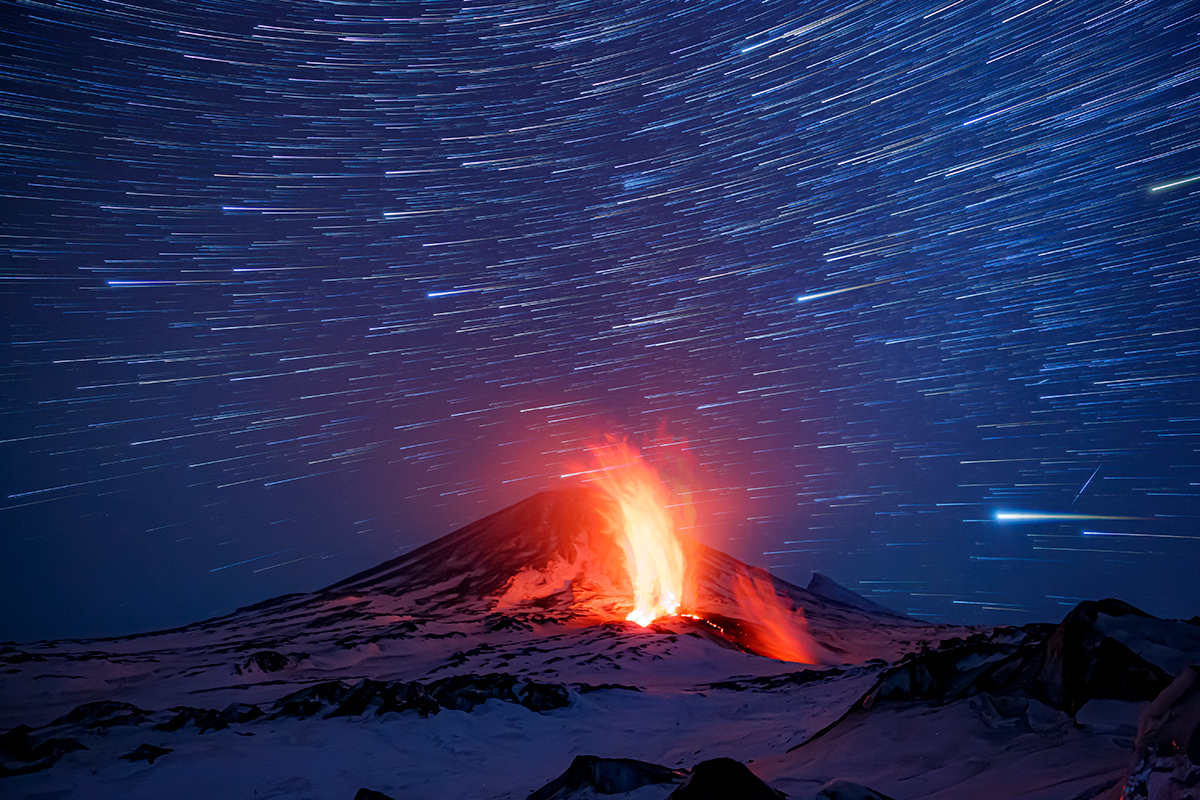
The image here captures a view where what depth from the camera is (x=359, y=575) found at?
97688 mm

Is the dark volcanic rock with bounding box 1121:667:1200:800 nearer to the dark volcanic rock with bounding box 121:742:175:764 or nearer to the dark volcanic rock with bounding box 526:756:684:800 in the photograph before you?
the dark volcanic rock with bounding box 526:756:684:800

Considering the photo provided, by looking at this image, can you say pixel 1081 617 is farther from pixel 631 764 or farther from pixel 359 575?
pixel 359 575

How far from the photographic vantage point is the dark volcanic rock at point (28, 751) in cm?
1482

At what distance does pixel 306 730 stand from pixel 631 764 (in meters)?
13.5

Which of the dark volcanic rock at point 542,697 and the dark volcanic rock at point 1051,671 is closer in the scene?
the dark volcanic rock at point 1051,671

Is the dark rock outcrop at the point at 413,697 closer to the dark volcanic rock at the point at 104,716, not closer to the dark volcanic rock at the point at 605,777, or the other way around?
the dark volcanic rock at the point at 104,716

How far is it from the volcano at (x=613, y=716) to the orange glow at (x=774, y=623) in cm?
62

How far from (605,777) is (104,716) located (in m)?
19.8

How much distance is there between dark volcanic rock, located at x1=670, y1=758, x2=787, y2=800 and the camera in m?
6.78

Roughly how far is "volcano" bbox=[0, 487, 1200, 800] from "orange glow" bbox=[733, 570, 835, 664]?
62 centimetres

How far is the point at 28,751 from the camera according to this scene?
619 inches

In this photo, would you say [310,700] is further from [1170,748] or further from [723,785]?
[1170,748]

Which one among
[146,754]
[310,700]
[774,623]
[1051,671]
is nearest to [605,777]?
[1051,671]

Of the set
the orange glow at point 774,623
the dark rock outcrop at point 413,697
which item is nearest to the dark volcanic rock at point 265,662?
the dark rock outcrop at point 413,697
